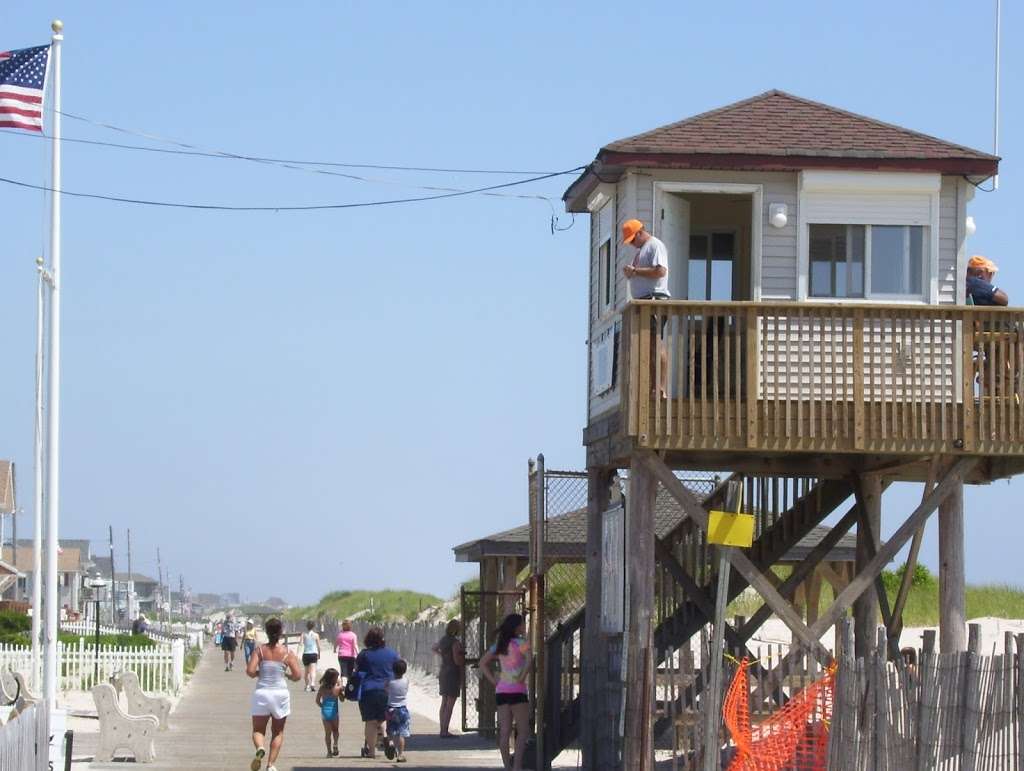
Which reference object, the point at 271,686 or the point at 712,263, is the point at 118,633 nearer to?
the point at 712,263

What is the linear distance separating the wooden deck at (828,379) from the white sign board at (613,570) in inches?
48.8

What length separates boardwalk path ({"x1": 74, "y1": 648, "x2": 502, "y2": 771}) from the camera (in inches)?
865

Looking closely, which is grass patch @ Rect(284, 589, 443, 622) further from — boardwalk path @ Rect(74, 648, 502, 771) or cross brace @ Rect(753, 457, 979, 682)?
cross brace @ Rect(753, 457, 979, 682)

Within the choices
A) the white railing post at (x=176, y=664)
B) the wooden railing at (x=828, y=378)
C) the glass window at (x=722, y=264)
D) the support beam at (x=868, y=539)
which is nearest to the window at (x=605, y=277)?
the glass window at (x=722, y=264)

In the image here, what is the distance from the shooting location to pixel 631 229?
1772cm

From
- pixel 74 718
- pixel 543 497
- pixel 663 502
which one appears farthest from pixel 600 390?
pixel 74 718


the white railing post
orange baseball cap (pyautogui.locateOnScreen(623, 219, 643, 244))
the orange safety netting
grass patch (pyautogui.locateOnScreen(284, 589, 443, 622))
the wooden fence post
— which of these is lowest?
grass patch (pyautogui.locateOnScreen(284, 589, 443, 622))

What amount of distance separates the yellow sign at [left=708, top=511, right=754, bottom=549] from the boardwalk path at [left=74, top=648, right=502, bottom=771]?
821 centimetres

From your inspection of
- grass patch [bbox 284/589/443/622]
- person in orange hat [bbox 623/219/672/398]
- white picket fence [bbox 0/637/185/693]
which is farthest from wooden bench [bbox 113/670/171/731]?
grass patch [bbox 284/589/443/622]

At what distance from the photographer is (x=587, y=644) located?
20109 millimetres

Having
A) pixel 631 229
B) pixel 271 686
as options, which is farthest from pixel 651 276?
pixel 271 686

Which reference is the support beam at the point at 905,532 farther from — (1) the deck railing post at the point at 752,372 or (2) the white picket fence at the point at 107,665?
(2) the white picket fence at the point at 107,665

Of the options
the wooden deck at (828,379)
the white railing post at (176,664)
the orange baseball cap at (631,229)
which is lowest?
the white railing post at (176,664)

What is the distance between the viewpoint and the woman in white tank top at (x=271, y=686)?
733 inches
